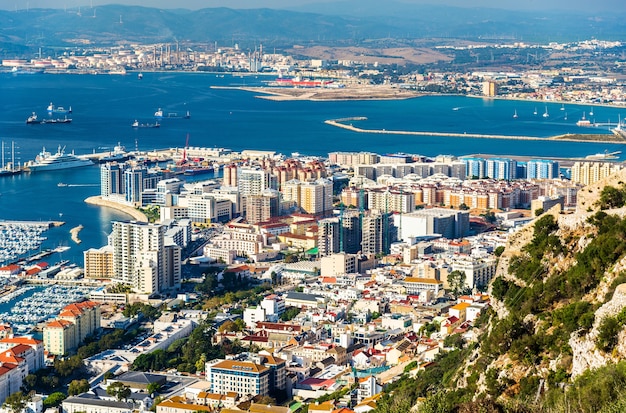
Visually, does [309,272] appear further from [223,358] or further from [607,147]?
[607,147]

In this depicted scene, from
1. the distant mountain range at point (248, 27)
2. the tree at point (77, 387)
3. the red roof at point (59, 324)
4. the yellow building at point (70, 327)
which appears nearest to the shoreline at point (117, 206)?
the yellow building at point (70, 327)

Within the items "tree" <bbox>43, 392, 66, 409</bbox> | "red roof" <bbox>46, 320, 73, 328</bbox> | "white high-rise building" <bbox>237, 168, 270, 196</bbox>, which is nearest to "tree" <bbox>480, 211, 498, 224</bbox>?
"white high-rise building" <bbox>237, 168, 270, 196</bbox>

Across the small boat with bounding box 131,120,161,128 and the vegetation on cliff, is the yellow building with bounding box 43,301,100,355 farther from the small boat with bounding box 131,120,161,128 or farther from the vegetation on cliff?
the small boat with bounding box 131,120,161,128

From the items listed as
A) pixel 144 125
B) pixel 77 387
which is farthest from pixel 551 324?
pixel 144 125

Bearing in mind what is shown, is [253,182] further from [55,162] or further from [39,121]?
[39,121]

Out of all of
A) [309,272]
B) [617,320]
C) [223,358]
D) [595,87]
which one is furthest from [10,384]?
[595,87]

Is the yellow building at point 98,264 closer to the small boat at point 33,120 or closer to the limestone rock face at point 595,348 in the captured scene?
the limestone rock face at point 595,348
